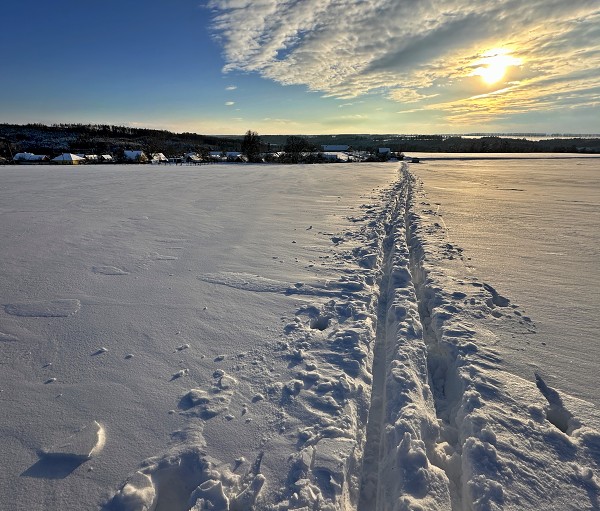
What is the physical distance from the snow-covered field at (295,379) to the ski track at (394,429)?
0.04 feet

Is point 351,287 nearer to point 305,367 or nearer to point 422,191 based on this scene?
point 305,367

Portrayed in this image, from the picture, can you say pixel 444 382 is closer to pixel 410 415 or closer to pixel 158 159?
pixel 410 415

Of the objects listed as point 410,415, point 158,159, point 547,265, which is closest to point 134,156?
point 158,159

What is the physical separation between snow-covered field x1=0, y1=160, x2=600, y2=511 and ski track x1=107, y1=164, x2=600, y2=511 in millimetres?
13

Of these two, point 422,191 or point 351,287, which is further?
point 422,191

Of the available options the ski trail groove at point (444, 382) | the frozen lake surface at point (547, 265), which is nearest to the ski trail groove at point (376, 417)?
the ski trail groove at point (444, 382)

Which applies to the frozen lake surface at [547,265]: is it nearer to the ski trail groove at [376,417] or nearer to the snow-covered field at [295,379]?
the snow-covered field at [295,379]

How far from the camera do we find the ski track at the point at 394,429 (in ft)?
7.03

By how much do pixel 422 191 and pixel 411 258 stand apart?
11233mm

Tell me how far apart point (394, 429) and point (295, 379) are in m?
0.97

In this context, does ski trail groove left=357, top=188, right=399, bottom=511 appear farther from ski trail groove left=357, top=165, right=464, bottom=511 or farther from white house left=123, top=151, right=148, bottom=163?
white house left=123, top=151, right=148, bottom=163

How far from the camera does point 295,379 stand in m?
3.15

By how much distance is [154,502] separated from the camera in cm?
211

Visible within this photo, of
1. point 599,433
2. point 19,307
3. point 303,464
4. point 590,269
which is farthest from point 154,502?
point 590,269
